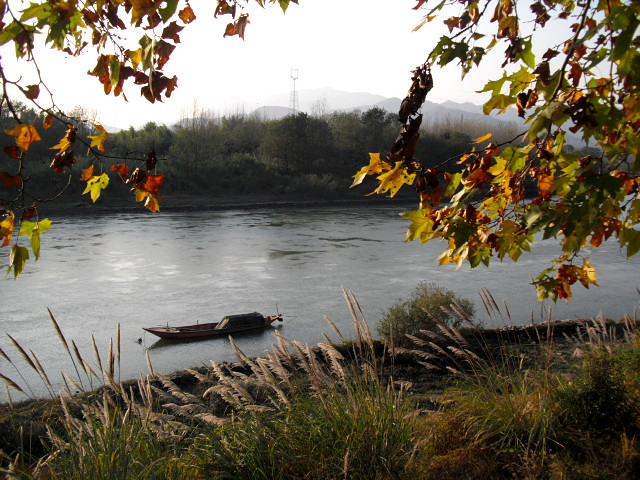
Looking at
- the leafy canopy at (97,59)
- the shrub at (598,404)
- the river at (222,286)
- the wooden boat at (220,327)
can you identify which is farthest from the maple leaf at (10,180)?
the wooden boat at (220,327)

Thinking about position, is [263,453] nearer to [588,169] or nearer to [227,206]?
[588,169]

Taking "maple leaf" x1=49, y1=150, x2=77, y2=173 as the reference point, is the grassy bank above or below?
below

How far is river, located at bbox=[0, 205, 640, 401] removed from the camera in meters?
9.06

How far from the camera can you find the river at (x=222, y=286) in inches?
357

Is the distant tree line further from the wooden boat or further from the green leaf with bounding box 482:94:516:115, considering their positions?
the green leaf with bounding box 482:94:516:115

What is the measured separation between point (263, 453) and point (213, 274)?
41.3ft

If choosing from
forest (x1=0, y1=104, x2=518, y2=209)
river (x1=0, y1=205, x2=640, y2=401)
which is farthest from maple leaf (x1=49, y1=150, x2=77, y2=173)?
forest (x1=0, y1=104, x2=518, y2=209)

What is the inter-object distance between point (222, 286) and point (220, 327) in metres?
3.93

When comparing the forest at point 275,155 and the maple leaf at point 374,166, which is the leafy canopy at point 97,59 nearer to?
the maple leaf at point 374,166

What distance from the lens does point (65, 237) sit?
21.5 meters

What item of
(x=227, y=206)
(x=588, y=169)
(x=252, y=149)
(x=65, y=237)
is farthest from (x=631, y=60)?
(x=252, y=149)

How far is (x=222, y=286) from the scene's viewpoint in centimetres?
1316

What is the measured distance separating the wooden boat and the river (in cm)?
16

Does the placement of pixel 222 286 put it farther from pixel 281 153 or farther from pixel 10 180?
pixel 281 153
